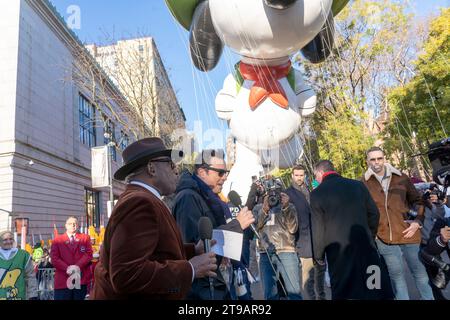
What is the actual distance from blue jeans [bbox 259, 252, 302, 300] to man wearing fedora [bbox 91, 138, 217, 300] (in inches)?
114

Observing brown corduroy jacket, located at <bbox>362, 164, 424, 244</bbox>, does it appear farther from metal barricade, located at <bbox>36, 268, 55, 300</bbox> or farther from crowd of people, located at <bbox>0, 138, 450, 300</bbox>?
metal barricade, located at <bbox>36, 268, 55, 300</bbox>

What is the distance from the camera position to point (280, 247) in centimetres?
473

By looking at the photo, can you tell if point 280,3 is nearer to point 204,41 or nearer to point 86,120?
point 204,41

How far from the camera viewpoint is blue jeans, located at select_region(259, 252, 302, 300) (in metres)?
4.60

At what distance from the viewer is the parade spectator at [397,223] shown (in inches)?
165

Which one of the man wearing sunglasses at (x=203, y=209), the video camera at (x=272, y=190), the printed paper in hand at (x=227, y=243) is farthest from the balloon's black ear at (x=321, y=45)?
the printed paper in hand at (x=227, y=243)

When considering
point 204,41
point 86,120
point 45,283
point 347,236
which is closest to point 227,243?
point 347,236

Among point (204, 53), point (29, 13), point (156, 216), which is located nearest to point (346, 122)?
point (204, 53)

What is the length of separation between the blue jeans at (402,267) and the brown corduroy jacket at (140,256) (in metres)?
3.17

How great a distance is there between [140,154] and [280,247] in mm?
3068

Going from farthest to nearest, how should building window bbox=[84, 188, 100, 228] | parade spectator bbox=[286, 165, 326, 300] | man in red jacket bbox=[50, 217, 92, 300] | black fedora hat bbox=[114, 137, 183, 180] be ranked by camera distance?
building window bbox=[84, 188, 100, 228]
man in red jacket bbox=[50, 217, 92, 300]
parade spectator bbox=[286, 165, 326, 300]
black fedora hat bbox=[114, 137, 183, 180]

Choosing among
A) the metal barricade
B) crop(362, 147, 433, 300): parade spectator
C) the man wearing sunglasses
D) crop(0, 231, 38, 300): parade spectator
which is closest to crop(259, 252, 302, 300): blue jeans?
crop(362, 147, 433, 300): parade spectator
